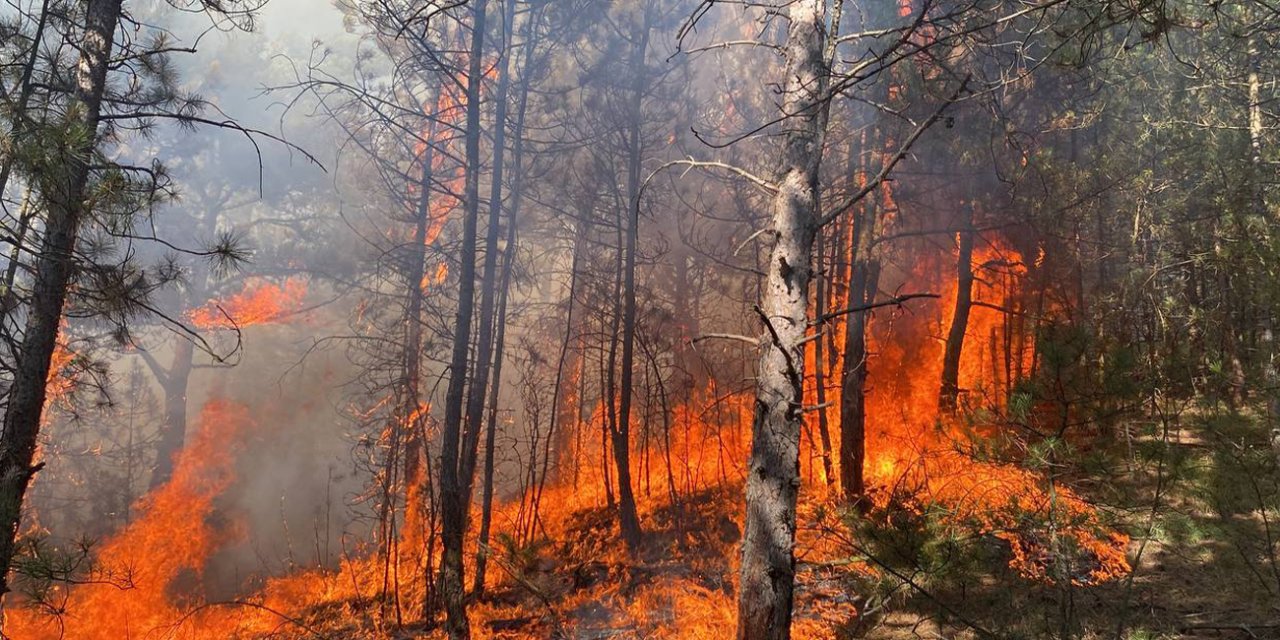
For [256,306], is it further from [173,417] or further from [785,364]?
[785,364]

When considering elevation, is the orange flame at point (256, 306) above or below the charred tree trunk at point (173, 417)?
above

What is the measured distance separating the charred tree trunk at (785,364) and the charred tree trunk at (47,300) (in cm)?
511

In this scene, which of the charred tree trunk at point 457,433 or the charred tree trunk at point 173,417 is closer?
the charred tree trunk at point 457,433

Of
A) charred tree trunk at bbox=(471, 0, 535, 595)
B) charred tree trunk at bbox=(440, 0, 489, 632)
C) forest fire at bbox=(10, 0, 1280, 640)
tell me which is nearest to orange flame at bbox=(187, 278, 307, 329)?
forest fire at bbox=(10, 0, 1280, 640)

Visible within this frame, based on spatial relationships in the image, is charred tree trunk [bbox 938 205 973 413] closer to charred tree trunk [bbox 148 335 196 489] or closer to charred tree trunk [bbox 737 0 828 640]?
charred tree trunk [bbox 737 0 828 640]

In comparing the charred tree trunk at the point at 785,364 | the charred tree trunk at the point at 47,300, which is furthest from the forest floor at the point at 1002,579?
the charred tree trunk at the point at 47,300

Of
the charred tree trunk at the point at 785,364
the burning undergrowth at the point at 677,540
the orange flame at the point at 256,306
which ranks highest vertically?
the orange flame at the point at 256,306

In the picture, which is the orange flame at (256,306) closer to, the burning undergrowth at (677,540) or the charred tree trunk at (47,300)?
the burning undergrowth at (677,540)

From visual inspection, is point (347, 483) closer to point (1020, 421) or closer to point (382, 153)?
point (382, 153)

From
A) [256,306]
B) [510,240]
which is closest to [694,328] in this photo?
[510,240]

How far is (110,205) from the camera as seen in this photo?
4.55 m

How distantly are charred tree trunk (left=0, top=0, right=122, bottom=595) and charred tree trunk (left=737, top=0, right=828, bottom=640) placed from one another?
511cm

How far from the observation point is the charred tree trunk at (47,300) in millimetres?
4613

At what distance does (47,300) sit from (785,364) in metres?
6.19
